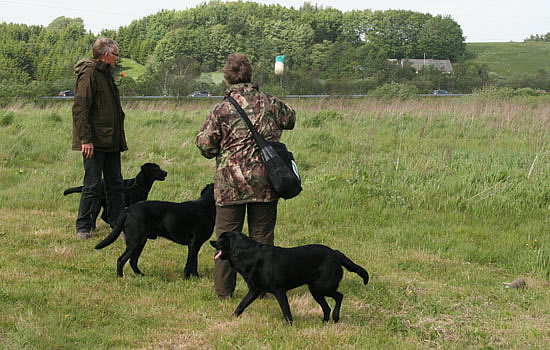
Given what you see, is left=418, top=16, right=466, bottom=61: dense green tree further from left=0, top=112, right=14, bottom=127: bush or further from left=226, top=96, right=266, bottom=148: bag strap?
left=226, top=96, right=266, bottom=148: bag strap

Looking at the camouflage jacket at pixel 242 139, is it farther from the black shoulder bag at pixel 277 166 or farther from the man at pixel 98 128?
the man at pixel 98 128

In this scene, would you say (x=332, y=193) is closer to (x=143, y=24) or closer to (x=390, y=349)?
(x=390, y=349)

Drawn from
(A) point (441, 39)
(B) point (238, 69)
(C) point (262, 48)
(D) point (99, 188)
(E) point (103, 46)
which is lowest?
(D) point (99, 188)

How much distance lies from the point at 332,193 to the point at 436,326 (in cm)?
437

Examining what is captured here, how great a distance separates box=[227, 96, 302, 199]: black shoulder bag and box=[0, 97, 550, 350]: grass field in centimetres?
100

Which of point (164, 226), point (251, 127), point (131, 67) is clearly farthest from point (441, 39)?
point (251, 127)

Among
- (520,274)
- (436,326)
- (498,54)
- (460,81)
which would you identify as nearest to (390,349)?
(436,326)

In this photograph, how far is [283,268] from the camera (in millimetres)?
4156

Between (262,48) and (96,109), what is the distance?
5545cm

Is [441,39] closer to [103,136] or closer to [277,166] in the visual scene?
[103,136]

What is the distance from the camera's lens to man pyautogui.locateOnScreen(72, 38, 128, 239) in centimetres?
630

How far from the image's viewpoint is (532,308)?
Result: 15.9 feet

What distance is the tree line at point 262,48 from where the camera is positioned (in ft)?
119

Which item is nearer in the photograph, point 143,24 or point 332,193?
point 332,193
